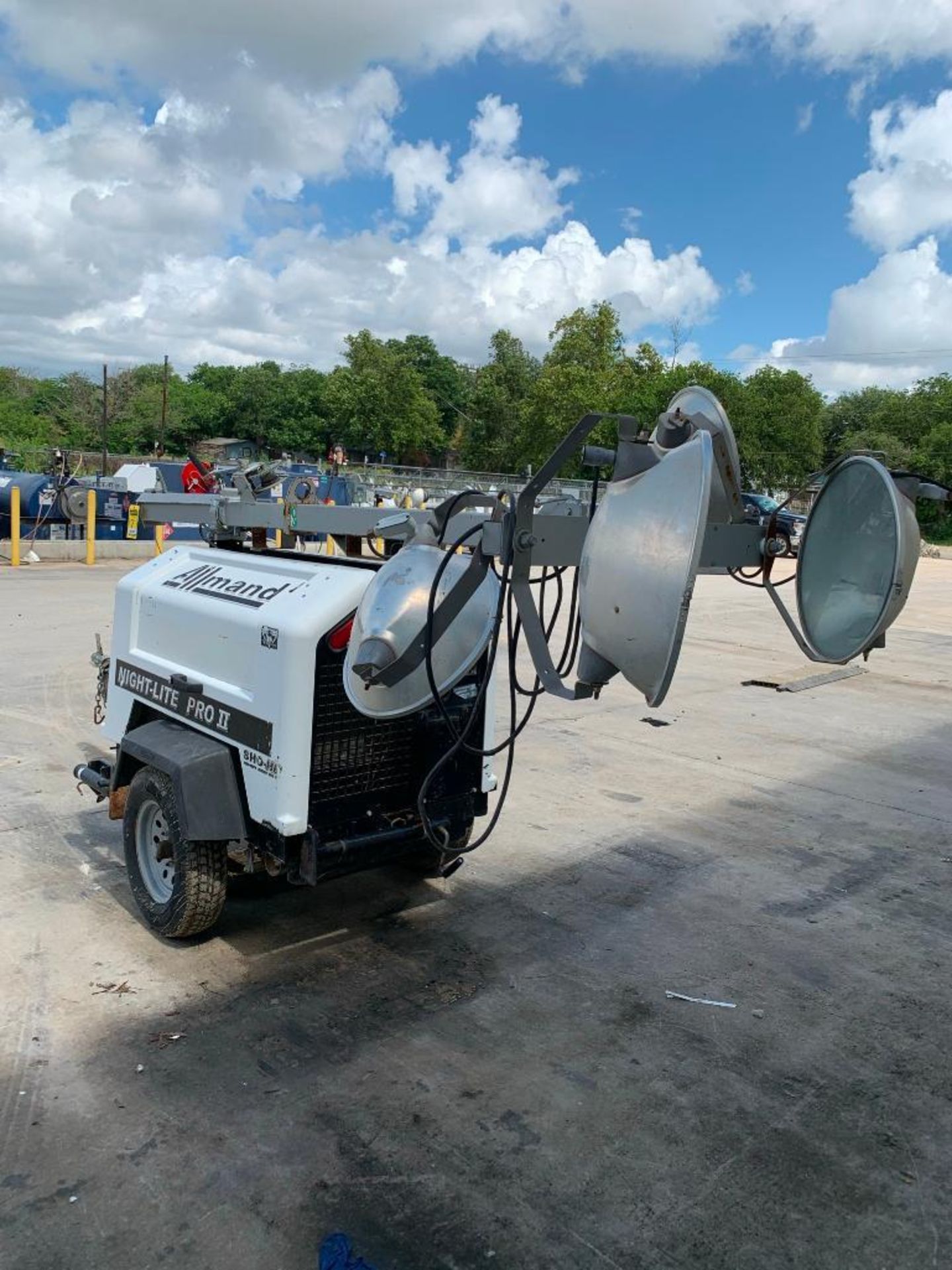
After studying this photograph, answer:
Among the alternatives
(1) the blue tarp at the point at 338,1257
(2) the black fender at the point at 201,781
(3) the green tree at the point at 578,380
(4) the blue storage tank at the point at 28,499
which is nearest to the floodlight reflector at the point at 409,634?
(2) the black fender at the point at 201,781

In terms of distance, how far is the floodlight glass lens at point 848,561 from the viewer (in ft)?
10.3

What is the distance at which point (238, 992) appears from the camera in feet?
13.1

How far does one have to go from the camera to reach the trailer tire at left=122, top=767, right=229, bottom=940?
4.11 m

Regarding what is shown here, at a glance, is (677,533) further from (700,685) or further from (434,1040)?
(700,685)

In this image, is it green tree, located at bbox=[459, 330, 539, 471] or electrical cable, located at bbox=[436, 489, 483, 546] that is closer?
electrical cable, located at bbox=[436, 489, 483, 546]

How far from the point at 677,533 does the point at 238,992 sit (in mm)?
2723

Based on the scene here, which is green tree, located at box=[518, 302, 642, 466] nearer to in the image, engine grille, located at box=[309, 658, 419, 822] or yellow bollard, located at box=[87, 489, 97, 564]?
yellow bollard, located at box=[87, 489, 97, 564]

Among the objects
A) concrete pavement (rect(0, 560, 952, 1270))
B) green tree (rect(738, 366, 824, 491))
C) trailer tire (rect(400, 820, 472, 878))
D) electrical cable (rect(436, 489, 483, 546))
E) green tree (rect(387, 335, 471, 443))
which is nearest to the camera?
concrete pavement (rect(0, 560, 952, 1270))

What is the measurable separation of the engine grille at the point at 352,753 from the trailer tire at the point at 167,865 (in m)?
0.56

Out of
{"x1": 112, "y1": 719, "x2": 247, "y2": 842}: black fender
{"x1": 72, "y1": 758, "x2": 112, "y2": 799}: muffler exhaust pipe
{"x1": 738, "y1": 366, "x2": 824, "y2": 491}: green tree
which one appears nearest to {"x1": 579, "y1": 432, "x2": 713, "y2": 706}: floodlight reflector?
{"x1": 112, "y1": 719, "x2": 247, "y2": 842}: black fender

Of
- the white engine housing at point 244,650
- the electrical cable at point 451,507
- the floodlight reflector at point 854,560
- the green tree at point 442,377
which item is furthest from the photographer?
the green tree at point 442,377

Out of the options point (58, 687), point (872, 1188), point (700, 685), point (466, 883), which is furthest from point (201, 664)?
point (700, 685)

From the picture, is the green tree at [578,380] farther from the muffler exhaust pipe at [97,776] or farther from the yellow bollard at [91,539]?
the muffler exhaust pipe at [97,776]

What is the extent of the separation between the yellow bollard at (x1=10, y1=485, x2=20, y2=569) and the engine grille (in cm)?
1677
